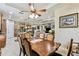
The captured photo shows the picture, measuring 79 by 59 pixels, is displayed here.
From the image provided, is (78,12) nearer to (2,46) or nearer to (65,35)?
(65,35)

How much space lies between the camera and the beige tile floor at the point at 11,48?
1.95 m

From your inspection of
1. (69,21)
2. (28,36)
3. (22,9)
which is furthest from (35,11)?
(69,21)

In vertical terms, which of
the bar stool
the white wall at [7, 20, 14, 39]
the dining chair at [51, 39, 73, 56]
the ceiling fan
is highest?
the ceiling fan

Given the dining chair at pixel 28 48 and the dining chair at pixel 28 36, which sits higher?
the dining chair at pixel 28 36

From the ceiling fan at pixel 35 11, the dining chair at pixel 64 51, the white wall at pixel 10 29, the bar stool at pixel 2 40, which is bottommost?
the dining chair at pixel 64 51

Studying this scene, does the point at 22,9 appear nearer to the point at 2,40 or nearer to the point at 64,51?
the point at 2,40

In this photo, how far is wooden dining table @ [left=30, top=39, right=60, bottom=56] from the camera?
6.38 feet

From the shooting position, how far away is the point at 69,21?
1.95 metres

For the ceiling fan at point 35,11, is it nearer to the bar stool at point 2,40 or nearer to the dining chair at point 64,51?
the bar stool at point 2,40

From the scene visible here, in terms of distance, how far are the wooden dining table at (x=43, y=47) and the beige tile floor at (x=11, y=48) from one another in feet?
0.84

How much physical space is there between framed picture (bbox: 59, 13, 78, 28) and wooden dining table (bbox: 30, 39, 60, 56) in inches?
13.2

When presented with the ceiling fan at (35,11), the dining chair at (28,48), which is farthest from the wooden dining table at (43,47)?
the ceiling fan at (35,11)

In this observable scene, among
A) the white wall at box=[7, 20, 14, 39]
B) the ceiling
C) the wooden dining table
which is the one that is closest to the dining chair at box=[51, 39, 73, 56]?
the wooden dining table

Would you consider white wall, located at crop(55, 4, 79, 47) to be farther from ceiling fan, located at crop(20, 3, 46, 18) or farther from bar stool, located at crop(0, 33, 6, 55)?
bar stool, located at crop(0, 33, 6, 55)
